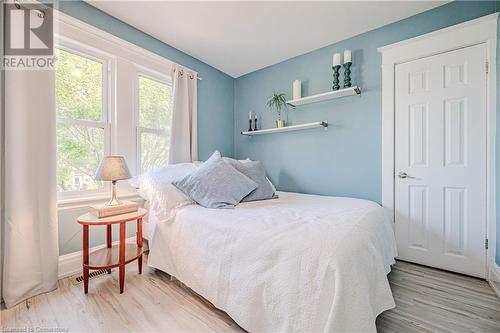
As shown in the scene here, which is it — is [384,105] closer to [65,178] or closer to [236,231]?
[236,231]

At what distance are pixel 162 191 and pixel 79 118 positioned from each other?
3.66ft

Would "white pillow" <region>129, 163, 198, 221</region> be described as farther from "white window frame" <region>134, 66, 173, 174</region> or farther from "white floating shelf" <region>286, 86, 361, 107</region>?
"white floating shelf" <region>286, 86, 361, 107</region>

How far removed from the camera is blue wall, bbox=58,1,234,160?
2094mm

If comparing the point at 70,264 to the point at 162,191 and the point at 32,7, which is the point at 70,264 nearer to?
the point at 162,191

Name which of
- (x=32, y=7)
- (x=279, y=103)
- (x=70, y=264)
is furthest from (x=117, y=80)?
(x=279, y=103)

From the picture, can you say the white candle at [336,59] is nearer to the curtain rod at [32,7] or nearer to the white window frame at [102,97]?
the white window frame at [102,97]

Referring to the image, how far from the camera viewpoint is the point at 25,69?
1.61 meters

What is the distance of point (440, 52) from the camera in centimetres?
201

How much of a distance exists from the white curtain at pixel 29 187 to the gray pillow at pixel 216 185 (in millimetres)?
978

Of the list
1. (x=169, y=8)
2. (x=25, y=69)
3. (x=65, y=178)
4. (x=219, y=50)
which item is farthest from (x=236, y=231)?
(x=219, y=50)

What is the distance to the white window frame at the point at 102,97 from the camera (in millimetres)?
1953

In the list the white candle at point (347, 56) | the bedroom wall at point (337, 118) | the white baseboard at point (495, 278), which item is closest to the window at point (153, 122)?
the bedroom wall at point (337, 118)

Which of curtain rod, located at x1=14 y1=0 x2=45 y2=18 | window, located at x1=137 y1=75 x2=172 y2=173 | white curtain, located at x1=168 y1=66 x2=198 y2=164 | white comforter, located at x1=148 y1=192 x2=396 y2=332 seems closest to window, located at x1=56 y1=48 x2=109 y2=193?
curtain rod, located at x1=14 y1=0 x2=45 y2=18

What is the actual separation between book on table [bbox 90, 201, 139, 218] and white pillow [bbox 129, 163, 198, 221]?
0.16 m
